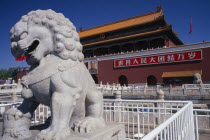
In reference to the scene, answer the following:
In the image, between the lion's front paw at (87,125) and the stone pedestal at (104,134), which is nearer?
the stone pedestal at (104,134)

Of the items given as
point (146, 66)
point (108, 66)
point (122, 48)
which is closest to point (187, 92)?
point (146, 66)

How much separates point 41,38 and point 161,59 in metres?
15.6

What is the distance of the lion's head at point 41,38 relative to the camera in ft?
6.04

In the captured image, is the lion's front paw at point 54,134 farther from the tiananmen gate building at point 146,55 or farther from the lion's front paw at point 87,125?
the tiananmen gate building at point 146,55

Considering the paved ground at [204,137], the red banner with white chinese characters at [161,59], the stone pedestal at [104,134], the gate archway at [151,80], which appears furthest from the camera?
the gate archway at [151,80]

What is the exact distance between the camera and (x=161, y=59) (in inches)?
640

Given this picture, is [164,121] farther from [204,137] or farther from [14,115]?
[204,137]

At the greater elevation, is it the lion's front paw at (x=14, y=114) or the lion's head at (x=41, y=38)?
the lion's head at (x=41, y=38)

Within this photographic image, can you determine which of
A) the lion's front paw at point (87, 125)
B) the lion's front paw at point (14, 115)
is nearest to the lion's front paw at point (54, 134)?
the lion's front paw at point (87, 125)

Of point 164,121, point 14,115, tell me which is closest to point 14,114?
point 14,115

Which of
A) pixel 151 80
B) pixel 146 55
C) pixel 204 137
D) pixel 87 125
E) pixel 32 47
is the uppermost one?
pixel 146 55

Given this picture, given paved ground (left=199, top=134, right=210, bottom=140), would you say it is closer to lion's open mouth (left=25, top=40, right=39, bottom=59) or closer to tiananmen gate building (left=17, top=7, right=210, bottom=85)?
lion's open mouth (left=25, top=40, right=39, bottom=59)

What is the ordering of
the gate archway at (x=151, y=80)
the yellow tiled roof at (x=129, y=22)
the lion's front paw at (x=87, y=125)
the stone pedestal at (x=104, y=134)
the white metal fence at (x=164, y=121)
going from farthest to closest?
the yellow tiled roof at (x=129, y=22) → the gate archway at (x=151, y=80) → the lion's front paw at (x=87, y=125) → the stone pedestal at (x=104, y=134) → the white metal fence at (x=164, y=121)

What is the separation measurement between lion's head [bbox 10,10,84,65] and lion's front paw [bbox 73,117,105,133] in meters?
0.70
